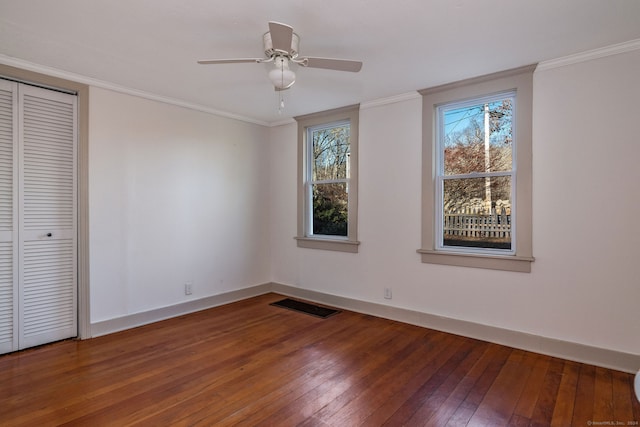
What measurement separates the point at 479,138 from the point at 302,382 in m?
2.77

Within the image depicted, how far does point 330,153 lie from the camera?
453cm

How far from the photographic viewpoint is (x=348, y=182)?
4.28 m

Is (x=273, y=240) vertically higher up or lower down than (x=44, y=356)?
higher up

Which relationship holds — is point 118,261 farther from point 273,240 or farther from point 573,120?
point 573,120

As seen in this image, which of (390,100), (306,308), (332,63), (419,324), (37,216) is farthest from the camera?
(306,308)

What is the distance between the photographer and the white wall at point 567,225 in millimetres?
2609

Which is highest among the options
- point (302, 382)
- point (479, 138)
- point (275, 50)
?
point (275, 50)

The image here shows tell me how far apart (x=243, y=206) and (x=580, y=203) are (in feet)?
12.3

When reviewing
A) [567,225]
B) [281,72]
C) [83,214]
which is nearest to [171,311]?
[83,214]

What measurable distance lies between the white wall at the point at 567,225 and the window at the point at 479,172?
0.10 metres

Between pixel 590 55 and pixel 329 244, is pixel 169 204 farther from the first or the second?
pixel 590 55

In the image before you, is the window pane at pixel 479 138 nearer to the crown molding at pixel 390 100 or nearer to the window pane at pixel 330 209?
the crown molding at pixel 390 100

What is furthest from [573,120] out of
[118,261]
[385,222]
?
[118,261]

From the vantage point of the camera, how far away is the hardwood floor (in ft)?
6.72
